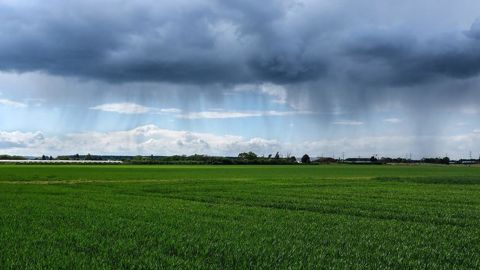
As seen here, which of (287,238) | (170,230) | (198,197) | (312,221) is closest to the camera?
(287,238)

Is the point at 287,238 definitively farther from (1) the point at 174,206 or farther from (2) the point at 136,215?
(1) the point at 174,206

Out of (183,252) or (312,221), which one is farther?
(312,221)

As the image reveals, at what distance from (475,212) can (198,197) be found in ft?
64.5

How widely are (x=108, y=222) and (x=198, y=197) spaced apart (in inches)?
705

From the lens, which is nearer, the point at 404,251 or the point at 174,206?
the point at 404,251

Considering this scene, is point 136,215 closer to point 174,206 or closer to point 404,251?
point 174,206

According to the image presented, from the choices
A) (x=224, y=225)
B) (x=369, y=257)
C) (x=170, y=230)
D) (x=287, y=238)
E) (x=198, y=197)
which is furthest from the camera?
(x=198, y=197)

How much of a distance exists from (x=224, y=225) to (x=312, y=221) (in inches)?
183

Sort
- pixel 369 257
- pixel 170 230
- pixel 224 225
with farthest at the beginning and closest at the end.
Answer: pixel 224 225 < pixel 170 230 < pixel 369 257

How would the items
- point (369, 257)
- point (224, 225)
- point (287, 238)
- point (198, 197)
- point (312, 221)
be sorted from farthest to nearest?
point (198, 197), point (312, 221), point (224, 225), point (287, 238), point (369, 257)

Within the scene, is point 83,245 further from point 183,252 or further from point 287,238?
point 287,238

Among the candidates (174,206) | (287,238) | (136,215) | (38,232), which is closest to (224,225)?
(287,238)

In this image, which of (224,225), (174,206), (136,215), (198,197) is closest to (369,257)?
(224,225)

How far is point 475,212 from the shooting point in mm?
28906
